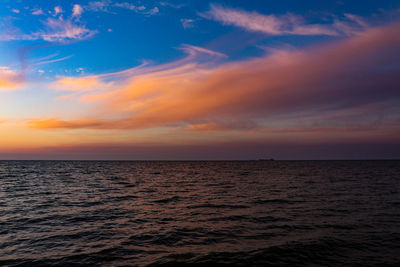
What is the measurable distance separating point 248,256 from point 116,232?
8.50 meters

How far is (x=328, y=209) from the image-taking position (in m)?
22.8

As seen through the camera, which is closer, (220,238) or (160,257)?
(160,257)

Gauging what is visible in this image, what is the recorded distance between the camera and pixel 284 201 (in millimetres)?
27219

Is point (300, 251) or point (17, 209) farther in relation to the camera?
point (17, 209)

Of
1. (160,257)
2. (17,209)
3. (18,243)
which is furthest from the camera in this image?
(17,209)

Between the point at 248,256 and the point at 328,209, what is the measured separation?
14.3 m

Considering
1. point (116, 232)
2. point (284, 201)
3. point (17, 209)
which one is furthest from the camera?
point (284, 201)

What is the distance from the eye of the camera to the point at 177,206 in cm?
2492

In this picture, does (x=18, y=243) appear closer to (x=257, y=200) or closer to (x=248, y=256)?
(x=248, y=256)

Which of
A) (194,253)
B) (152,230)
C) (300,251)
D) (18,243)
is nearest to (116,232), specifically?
(152,230)

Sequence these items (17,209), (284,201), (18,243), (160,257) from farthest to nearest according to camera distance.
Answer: (284,201), (17,209), (18,243), (160,257)

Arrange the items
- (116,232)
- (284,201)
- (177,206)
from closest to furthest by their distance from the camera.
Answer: (116,232)
(177,206)
(284,201)

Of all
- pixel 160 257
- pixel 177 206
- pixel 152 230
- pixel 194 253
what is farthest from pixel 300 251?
pixel 177 206

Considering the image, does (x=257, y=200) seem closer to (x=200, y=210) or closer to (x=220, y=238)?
(x=200, y=210)
